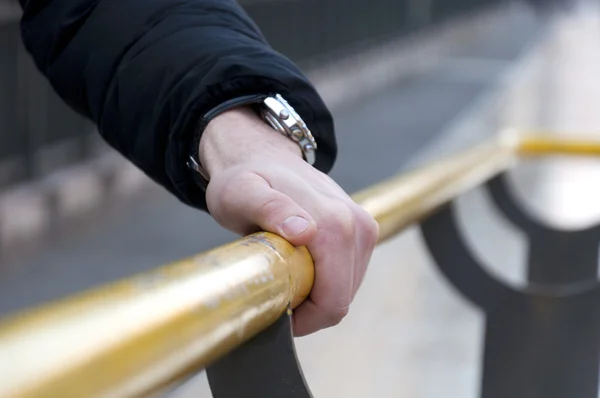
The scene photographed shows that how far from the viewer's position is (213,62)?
981mm

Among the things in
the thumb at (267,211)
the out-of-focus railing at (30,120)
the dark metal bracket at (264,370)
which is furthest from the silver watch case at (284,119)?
the out-of-focus railing at (30,120)

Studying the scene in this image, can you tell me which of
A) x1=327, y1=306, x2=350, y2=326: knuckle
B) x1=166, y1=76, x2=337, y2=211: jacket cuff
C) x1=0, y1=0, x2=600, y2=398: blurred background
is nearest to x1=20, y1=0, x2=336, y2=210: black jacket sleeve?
x1=166, y1=76, x2=337, y2=211: jacket cuff

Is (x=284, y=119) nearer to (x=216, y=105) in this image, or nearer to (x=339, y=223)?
(x=216, y=105)

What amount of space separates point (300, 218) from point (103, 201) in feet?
14.6

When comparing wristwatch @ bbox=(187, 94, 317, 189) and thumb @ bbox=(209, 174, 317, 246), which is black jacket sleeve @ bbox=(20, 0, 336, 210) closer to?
wristwatch @ bbox=(187, 94, 317, 189)

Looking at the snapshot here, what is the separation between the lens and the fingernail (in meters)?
0.82

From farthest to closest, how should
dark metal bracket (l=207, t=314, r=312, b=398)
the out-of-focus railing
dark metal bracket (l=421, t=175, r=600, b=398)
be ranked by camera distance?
the out-of-focus railing → dark metal bracket (l=421, t=175, r=600, b=398) → dark metal bracket (l=207, t=314, r=312, b=398)

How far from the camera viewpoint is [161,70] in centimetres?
102

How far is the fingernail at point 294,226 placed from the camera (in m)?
0.82

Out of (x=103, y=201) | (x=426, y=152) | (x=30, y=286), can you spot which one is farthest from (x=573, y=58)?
(x=30, y=286)

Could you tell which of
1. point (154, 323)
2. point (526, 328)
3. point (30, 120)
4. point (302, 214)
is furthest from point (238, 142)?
point (30, 120)

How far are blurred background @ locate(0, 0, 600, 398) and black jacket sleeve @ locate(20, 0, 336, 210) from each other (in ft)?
2.89

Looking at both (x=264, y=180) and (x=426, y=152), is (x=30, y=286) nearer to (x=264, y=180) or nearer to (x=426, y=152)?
(x=264, y=180)

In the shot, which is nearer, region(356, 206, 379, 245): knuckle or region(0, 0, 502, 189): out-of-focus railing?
region(356, 206, 379, 245): knuckle
